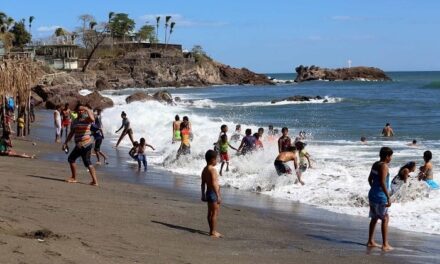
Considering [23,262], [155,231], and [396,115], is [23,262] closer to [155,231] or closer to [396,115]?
[155,231]

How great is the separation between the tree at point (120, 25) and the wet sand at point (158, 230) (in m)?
106

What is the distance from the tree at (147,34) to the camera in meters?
119

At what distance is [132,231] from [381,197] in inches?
133

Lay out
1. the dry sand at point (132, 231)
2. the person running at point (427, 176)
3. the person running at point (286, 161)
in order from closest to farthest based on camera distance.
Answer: the dry sand at point (132, 231) < the person running at point (427, 176) < the person running at point (286, 161)

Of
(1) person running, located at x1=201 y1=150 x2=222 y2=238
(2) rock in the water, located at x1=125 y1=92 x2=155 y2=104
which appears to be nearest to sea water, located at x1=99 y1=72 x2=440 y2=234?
(1) person running, located at x1=201 y1=150 x2=222 y2=238

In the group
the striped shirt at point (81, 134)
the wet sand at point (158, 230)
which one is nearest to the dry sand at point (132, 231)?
the wet sand at point (158, 230)

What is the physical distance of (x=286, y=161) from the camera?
48.0ft

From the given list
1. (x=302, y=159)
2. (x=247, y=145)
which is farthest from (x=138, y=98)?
(x=302, y=159)

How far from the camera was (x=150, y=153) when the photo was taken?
21641 millimetres

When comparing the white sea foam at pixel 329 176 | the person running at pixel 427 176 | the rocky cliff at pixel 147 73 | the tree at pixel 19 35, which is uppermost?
the tree at pixel 19 35

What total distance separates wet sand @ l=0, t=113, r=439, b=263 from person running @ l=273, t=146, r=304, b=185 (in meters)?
1.58

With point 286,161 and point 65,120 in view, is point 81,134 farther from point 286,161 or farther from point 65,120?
point 65,120

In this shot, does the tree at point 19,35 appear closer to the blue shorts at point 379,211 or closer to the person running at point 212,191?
the person running at point 212,191

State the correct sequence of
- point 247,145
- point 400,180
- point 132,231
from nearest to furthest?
point 132,231
point 400,180
point 247,145
